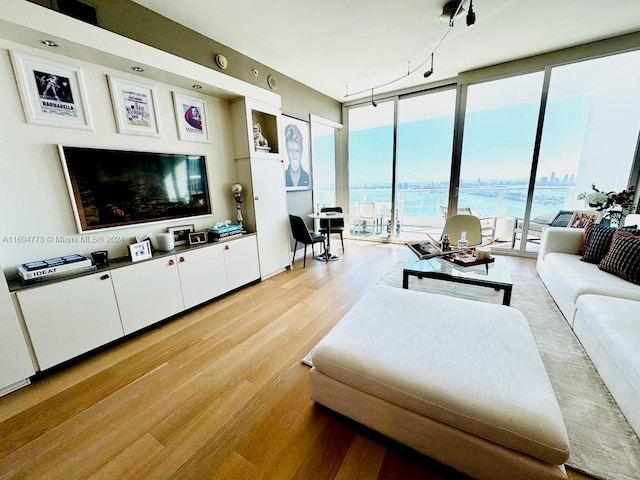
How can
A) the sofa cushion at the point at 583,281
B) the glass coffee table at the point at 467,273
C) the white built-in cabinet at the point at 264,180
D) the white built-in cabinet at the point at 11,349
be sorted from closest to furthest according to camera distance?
the white built-in cabinet at the point at 11,349, the sofa cushion at the point at 583,281, the glass coffee table at the point at 467,273, the white built-in cabinet at the point at 264,180

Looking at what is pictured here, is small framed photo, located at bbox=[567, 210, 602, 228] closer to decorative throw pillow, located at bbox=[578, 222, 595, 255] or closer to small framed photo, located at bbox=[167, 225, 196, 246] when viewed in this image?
decorative throw pillow, located at bbox=[578, 222, 595, 255]

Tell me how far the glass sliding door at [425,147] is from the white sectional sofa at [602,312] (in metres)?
2.11

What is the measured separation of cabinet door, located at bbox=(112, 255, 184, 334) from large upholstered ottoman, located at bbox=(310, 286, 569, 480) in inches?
63.8

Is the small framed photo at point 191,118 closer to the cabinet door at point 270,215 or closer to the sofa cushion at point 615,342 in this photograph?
the cabinet door at point 270,215

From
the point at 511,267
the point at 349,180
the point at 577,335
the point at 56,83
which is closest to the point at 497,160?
the point at 511,267

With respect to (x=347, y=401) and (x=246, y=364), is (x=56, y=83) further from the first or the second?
(x=347, y=401)

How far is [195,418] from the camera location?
1.34 m

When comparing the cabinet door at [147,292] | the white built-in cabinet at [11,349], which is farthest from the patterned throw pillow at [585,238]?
the white built-in cabinet at [11,349]

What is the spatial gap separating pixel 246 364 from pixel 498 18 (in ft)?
12.5

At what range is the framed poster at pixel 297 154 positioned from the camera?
3.81 meters

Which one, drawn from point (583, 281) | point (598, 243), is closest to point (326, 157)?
point (598, 243)

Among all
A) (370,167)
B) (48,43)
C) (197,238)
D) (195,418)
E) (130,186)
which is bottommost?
(195,418)

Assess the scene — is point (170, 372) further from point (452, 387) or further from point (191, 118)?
point (191, 118)

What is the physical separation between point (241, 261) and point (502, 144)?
167 inches
